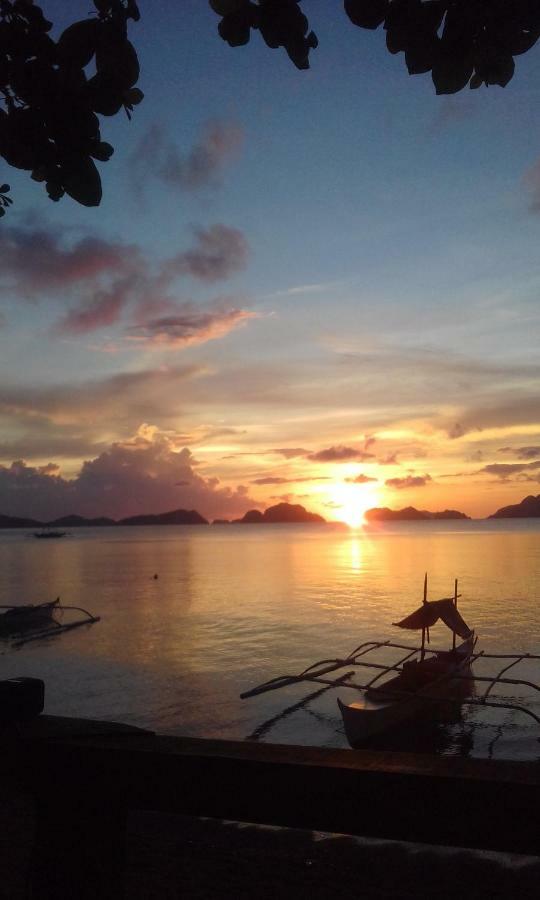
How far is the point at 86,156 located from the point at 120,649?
4094 centimetres

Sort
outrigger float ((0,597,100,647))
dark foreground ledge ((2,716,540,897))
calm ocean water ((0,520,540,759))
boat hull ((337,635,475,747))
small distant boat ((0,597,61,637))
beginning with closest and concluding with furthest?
dark foreground ledge ((2,716,540,897))
boat hull ((337,635,475,747))
calm ocean water ((0,520,540,759))
outrigger float ((0,597,100,647))
small distant boat ((0,597,61,637))

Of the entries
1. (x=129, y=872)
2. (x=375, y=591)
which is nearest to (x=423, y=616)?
(x=129, y=872)

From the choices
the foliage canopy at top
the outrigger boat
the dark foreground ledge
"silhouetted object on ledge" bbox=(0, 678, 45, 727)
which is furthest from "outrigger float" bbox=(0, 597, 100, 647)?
the foliage canopy at top

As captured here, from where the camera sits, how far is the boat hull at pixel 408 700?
1898 centimetres

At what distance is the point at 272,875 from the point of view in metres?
10.2

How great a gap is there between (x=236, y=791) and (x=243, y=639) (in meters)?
44.5

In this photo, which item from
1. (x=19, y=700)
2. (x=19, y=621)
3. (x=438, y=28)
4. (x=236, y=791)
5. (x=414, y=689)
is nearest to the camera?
(x=236, y=791)

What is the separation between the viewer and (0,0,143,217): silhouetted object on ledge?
2320mm

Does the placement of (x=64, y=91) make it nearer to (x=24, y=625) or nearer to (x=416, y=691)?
(x=416, y=691)

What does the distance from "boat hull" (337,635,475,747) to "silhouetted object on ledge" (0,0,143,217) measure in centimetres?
1881

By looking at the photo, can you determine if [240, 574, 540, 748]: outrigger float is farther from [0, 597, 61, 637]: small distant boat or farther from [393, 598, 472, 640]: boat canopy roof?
[0, 597, 61, 637]: small distant boat

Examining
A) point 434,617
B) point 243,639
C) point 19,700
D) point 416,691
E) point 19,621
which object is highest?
point 19,700

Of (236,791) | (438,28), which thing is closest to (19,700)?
(236,791)

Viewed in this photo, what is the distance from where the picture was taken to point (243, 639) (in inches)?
1762
